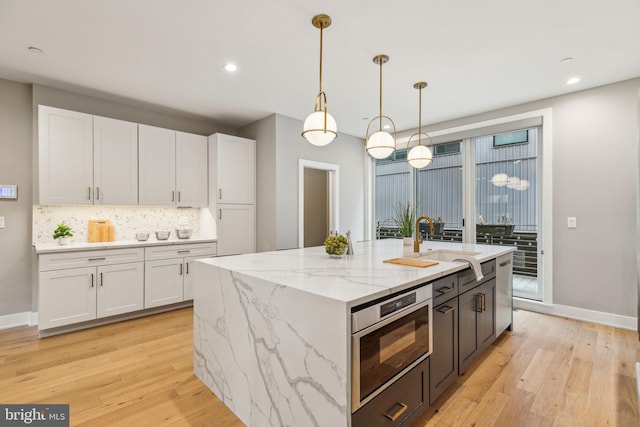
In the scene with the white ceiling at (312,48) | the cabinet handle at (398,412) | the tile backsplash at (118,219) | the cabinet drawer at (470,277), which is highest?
the white ceiling at (312,48)

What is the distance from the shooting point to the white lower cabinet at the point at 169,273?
149 inches

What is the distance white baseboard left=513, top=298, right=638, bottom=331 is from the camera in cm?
331

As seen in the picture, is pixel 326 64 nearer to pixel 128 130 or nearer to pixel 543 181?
pixel 128 130

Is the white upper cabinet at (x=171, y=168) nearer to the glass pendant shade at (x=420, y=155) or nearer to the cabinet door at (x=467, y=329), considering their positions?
the glass pendant shade at (x=420, y=155)

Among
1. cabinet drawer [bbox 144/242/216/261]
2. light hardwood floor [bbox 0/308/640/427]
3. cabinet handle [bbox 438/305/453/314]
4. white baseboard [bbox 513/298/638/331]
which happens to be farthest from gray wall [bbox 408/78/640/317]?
cabinet drawer [bbox 144/242/216/261]

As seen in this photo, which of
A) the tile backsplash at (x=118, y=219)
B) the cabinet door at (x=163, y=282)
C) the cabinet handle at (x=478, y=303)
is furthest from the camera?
the cabinet door at (x=163, y=282)

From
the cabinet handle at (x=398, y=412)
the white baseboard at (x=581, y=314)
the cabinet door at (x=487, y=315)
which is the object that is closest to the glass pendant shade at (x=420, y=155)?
the cabinet door at (x=487, y=315)

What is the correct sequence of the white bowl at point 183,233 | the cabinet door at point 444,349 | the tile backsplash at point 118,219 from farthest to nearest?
the white bowl at point 183,233 → the tile backsplash at point 118,219 → the cabinet door at point 444,349

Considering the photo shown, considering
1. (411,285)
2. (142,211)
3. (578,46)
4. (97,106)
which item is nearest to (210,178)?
(142,211)

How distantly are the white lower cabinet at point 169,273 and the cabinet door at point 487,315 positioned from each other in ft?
11.2

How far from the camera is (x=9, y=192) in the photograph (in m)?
3.38

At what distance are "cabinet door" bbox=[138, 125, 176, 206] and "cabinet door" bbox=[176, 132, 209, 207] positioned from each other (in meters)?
0.08

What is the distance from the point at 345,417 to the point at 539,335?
2.88m

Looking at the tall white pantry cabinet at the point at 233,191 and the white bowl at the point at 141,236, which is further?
the tall white pantry cabinet at the point at 233,191
